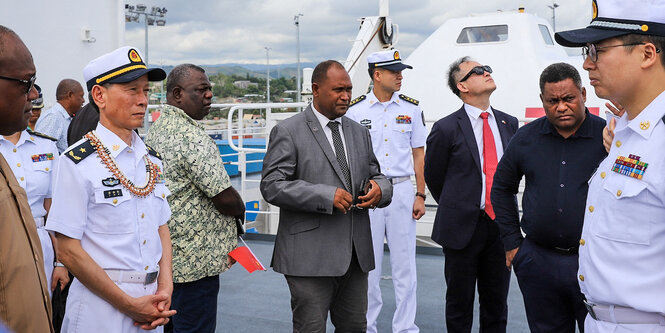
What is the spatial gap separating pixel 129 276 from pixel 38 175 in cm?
122

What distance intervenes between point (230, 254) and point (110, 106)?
0.94 metres

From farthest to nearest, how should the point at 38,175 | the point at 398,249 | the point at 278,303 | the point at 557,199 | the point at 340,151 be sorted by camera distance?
the point at 278,303
the point at 398,249
the point at 38,175
the point at 340,151
the point at 557,199

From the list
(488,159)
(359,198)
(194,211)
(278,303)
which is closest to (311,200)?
(359,198)

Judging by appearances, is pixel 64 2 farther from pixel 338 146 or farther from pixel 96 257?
pixel 96 257

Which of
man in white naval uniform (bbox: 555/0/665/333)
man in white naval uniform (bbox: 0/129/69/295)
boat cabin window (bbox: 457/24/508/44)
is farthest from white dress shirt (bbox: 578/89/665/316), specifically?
boat cabin window (bbox: 457/24/508/44)

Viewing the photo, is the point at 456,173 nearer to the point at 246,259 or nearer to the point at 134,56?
the point at 246,259

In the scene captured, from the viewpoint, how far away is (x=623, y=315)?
157 centimetres

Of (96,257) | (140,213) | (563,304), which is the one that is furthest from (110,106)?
(563,304)

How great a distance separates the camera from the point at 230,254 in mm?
2645

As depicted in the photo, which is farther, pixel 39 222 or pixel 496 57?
pixel 496 57

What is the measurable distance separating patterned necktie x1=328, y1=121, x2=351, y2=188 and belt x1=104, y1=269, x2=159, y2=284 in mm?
975

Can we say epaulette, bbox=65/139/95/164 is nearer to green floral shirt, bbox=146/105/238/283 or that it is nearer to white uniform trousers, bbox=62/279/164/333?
white uniform trousers, bbox=62/279/164/333

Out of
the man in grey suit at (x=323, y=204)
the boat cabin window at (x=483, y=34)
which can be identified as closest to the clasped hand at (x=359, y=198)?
the man in grey suit at (x=323, y=204)

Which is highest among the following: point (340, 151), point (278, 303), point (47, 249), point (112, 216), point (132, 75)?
point (132, 75)
